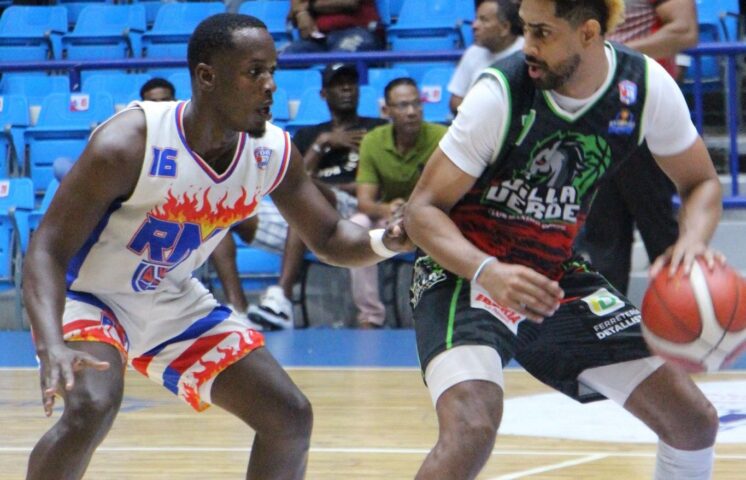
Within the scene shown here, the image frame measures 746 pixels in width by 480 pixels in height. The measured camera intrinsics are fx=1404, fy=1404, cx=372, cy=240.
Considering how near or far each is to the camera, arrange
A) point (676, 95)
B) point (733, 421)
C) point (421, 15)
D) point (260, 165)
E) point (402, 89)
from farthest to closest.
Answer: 1. point (421, 15)
2. point (402, 89)
3. point (733, 421)
4. point (260, 165)
5. point (676, 95)

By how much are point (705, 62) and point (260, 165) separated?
15.3 ft

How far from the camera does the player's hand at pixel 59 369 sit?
3109 mm

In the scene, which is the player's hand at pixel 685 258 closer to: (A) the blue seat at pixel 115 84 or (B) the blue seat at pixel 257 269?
(B) the blue seat at pixel 257 269

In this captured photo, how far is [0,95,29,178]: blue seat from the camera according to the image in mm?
9336

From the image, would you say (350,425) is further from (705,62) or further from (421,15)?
(421,15)

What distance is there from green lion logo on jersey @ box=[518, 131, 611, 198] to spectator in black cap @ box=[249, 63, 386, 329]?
14.9 feet

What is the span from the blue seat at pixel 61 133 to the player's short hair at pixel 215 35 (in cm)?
572

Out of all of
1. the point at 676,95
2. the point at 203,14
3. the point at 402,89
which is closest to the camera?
the point at 676,95

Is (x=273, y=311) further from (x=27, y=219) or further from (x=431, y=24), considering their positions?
(x=431, y=24)

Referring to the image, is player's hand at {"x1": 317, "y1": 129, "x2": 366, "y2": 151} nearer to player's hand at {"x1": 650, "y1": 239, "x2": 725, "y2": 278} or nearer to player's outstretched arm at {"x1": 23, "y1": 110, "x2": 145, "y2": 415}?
player's outstretched arm at {"x1": 23, "y1": 110, "x2": 145, "y2": 415}

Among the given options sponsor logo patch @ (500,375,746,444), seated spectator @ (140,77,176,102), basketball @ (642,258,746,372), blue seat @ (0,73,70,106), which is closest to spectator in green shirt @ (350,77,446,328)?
seated spectator @ (140,77,176,102)

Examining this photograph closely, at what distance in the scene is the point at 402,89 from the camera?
789 centimetres

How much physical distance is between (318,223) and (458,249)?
0.78m

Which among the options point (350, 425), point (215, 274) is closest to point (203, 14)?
point (215, 274)
